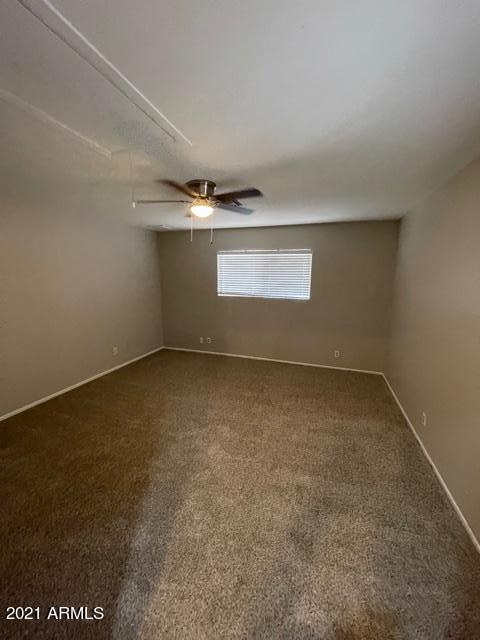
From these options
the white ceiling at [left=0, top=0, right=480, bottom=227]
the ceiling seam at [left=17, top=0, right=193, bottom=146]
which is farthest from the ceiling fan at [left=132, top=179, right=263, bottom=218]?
the ceiling seam at [left=17, top=0, right=193, bottom=146]

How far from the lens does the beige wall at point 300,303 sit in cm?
392

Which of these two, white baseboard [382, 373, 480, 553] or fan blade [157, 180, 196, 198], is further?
fan blade [157, 180, 196, 198]

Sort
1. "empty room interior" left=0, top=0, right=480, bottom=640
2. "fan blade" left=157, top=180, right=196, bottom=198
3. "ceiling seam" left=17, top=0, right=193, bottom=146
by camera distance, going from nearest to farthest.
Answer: "ceiling seam" left=17, top=0, right=193, bottom=146 < "empty room interior" left=0, top=0, right=480, bottom=640 < "fan blade" left=157, top=180, right=196, bottom=198

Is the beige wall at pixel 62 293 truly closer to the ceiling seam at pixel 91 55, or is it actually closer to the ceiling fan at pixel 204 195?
the ceiling fan at pixel 204 195

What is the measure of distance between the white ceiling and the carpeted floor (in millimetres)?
2326

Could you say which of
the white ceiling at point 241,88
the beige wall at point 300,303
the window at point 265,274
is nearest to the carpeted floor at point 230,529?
the beige wall at point 300,303

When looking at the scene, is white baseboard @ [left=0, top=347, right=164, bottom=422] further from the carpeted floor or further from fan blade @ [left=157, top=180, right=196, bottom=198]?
fan blade @ [left=157, top=180, right=196, bottom=198]

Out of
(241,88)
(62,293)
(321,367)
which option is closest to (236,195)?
(241,88)

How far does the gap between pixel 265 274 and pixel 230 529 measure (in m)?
3.62

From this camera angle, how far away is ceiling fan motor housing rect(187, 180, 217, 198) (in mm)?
2188

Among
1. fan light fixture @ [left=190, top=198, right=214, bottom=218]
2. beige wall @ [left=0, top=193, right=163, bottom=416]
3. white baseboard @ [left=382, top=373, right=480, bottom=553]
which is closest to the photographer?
white baseboard @ [left=382, top=373, right=480, bottom=553]

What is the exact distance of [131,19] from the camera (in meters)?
0.83

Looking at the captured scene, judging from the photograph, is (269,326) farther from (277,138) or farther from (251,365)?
(277,138)

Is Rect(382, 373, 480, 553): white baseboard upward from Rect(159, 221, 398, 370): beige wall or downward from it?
downward
